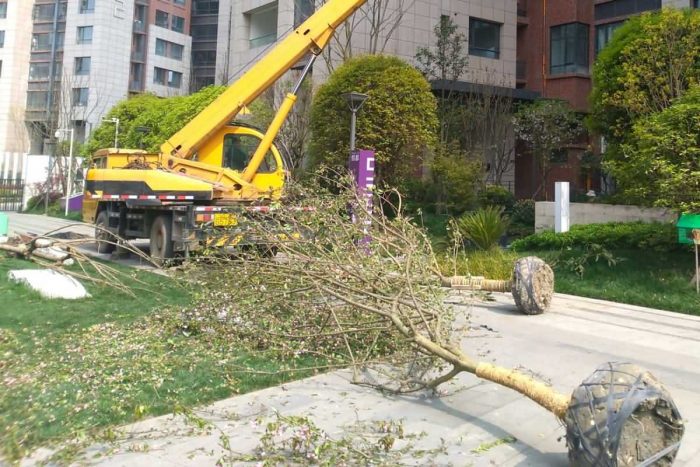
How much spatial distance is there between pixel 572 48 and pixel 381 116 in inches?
608

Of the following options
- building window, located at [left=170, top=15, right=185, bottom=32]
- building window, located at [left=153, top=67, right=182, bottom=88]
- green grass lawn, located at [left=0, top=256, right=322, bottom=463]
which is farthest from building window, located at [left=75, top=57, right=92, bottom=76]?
green grass lawn, located at [left=0, top=256, right=322, bottom=463]

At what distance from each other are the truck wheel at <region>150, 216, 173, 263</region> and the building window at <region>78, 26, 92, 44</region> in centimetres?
5689

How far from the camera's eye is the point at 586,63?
2733cm

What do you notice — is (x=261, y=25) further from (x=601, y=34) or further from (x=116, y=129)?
(x=601, y=34)

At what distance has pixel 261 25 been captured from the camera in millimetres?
27375

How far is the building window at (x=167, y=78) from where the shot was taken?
67812 mm

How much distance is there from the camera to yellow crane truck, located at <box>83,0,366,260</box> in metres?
11.7

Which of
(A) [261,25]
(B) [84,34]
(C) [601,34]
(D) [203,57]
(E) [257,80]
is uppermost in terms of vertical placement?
(D) [203,57]

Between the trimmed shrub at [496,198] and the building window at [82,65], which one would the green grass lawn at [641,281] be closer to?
the trimmed shrub at [496,198]

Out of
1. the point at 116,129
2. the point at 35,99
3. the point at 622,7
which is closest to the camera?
the point at 622,7

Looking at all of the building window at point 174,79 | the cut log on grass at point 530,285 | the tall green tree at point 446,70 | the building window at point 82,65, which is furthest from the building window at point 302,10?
the building window at point 174,79

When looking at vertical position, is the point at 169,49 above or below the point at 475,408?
above

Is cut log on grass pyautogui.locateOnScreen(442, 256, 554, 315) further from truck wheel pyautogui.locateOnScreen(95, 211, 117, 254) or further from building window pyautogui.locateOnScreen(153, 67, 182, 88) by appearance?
building window pyautogui.locateOnScreen(153, 67, 182, 88)

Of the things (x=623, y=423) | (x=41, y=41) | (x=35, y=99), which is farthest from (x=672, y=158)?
(x=41, y=41)
